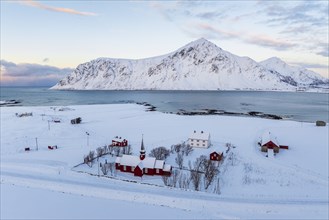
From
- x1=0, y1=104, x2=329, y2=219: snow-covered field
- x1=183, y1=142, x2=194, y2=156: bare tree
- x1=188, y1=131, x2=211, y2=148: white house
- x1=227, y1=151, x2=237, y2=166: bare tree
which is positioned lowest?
x1=0, y1=104, x2=329, y2=219: snow-covered field

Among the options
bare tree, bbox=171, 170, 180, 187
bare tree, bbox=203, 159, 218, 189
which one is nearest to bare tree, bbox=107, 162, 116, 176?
bare tree, bbox=171, 170, 180, 187

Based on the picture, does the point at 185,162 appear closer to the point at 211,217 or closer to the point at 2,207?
the point at 211,217

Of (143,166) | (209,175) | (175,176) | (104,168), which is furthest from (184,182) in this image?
(104,168)

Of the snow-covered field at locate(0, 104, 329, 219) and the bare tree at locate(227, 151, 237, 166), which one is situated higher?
the bare tree at locate(227, 151, 237, 166)

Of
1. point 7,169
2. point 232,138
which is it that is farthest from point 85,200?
point 232,138

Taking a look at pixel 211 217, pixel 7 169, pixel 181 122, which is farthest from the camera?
pixel 181 122

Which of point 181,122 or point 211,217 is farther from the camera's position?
point 181,122

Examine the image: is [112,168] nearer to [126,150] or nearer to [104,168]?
[104,168]

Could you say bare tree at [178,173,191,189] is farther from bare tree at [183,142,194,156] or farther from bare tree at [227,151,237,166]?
bare tree at [183,142,194,156]

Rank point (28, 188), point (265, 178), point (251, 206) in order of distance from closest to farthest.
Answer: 1. point (251, 206)
2. point (28, 188)
3. point (265, 178)
